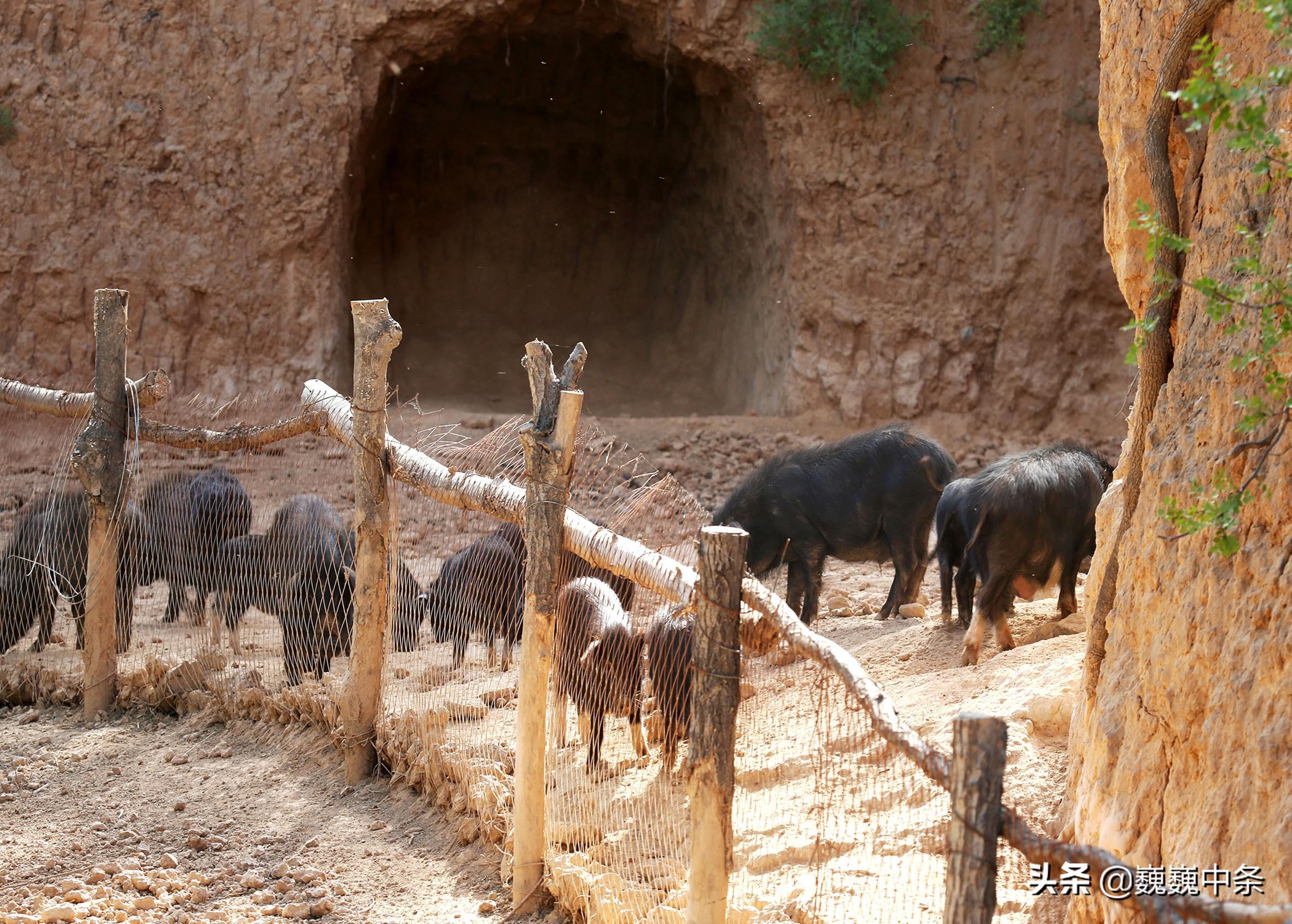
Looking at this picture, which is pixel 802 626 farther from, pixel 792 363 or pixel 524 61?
pixel 524 61

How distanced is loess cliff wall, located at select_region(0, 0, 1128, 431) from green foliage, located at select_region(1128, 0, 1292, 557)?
361 inches

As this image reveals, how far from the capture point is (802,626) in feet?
9.18

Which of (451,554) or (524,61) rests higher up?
(524,61)

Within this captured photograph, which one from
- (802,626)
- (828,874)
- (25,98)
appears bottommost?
(828,874)

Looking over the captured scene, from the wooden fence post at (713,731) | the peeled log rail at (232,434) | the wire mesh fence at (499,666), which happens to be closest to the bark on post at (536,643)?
the wire mesh fence at (499,666)

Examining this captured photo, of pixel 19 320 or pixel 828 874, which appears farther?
pixel 19 320

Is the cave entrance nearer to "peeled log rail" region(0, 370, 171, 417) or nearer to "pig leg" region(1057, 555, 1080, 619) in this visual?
"peeled log rail" region(0, 370, 171, 417)

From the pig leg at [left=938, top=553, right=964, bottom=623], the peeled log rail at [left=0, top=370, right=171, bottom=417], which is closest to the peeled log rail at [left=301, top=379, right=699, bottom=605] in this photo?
the peeled log rail at [left=0, top=370, right=171, bottom=417]

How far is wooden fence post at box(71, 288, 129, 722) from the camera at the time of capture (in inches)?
210

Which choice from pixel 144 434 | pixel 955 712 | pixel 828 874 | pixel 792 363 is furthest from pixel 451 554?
pixel 792 363

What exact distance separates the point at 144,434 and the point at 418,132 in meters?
9.38

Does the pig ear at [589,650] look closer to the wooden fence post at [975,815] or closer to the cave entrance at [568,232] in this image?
the wooden fence post at [975,815]

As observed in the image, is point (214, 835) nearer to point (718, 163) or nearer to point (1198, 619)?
point (1198, 619)

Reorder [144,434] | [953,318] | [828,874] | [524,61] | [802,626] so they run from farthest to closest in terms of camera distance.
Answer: [524,61] < [953,318] < [144,434] < [828,874] < [802,626]
